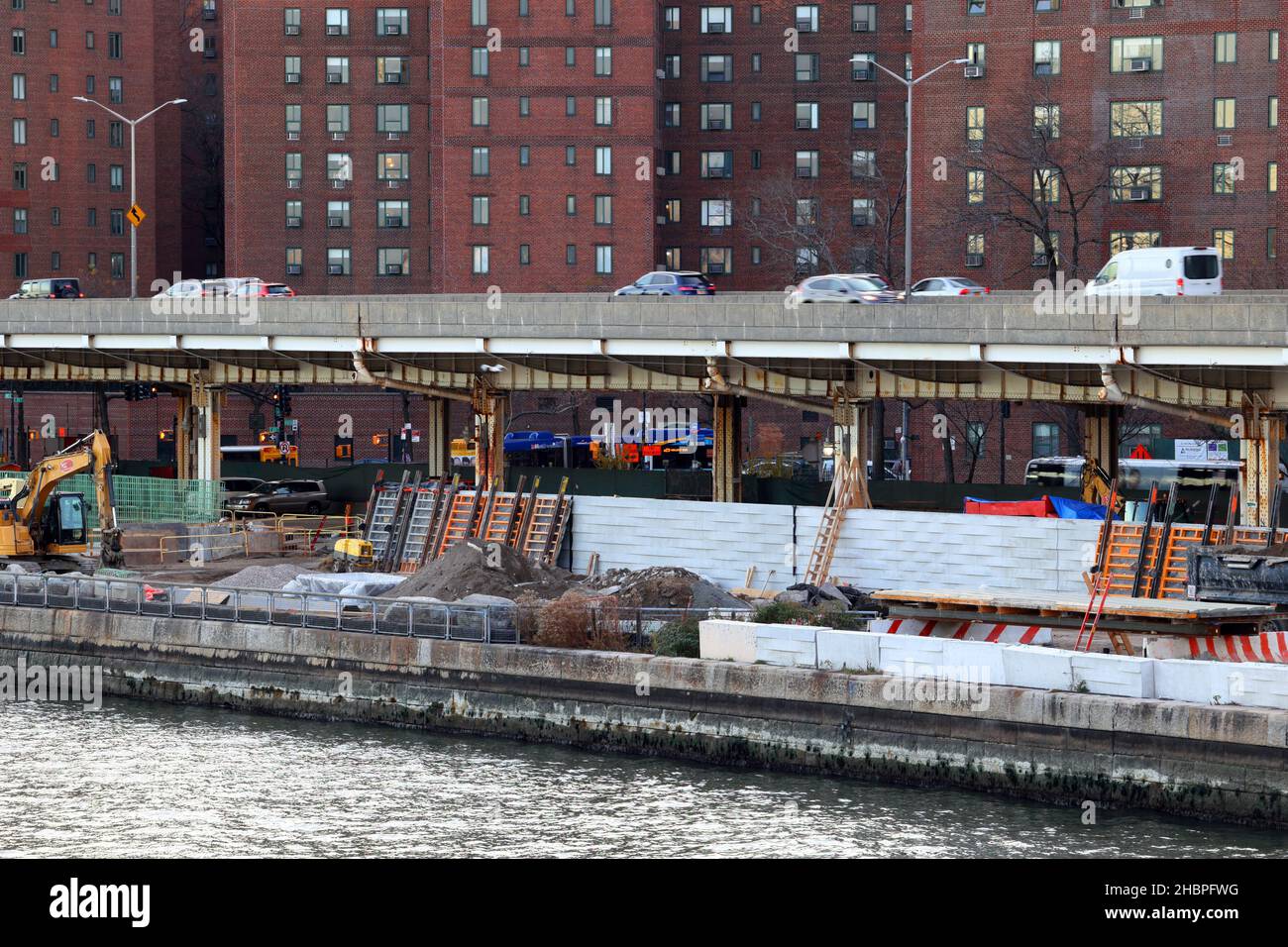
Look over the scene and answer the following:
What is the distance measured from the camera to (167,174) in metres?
113

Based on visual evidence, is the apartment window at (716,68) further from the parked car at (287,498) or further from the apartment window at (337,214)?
the parked car at (287,498)

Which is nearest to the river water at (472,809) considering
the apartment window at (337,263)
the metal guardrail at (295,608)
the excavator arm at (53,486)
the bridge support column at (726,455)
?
the metal guardrail at (295,608)

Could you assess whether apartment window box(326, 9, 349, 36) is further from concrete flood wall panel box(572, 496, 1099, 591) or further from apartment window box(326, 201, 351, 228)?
concrete flood wall panel box(572, 496, 1099, 591)

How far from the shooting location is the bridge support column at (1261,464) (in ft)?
130

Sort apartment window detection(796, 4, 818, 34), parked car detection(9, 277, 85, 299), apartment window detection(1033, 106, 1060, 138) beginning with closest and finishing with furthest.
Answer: parked car detection(9, 277, 85, 299) → apartment window detection(1033, 106, 1060, 138) → apartment window detection(796, 4, 818, 34)

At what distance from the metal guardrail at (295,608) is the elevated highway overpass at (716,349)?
1033 cm

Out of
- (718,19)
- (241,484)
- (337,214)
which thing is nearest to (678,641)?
(241,484)

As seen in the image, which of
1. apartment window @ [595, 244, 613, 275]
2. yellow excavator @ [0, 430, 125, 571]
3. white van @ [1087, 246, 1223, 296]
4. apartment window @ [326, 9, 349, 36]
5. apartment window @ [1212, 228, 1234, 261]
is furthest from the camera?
apartment window @ [326, 9, 349, 36]

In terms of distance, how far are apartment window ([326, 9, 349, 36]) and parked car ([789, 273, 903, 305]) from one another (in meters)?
55.8

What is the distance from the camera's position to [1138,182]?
8112cm

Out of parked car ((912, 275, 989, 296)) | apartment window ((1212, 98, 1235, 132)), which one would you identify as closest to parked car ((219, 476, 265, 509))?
parked car ((912, 275, 989, 296))

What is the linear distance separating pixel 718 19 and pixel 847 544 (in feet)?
222

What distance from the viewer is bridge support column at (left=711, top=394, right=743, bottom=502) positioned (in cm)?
4962

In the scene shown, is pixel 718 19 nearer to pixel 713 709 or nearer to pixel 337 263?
pixel 337 263
